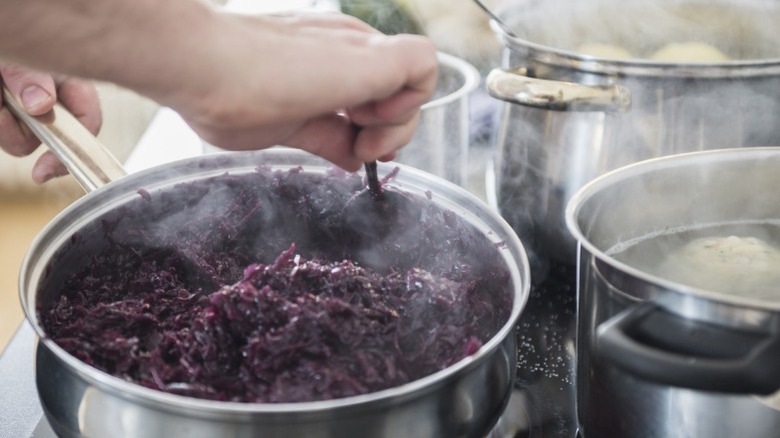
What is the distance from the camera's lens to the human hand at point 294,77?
0.89 m

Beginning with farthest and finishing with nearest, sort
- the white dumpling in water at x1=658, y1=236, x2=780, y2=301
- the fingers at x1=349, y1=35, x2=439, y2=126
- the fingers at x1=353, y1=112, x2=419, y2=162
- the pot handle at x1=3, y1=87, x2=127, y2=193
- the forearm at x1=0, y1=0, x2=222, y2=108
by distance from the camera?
the pot handle at x1=3, y1=87, x2=127, y2=193, the white dumpling in water at x1=658, y1=236, x2=780, y2=301, the fingers at x1=353, y1=112, x2=419, y2=162, the fingers at x1=349, y1=35, x2=439, y2=126, the forearm at x1=0, y1=0, x2=222, y2=108

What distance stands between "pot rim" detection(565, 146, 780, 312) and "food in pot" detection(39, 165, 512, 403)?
5.3 inches

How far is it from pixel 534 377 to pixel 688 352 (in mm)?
495

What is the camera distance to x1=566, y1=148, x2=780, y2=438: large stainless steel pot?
919mm

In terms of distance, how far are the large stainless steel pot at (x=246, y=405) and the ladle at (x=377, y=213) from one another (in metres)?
0.09

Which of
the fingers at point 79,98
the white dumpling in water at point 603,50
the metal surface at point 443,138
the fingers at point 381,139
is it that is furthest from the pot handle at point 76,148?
the white dumpling in water at point 603,50

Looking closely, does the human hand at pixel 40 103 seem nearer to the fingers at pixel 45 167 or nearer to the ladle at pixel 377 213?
the fingers at pixel 45 167

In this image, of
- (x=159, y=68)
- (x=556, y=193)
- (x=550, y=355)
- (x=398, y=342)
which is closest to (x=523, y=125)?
(x=556, y=193)

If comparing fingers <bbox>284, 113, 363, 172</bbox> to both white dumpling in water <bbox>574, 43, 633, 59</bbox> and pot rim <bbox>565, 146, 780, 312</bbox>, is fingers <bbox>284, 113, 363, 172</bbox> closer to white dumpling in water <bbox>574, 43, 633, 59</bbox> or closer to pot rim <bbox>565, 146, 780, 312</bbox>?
pot rim <bbox>565, 146, 780, 312</bbox>

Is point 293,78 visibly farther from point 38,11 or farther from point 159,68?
point 38,11

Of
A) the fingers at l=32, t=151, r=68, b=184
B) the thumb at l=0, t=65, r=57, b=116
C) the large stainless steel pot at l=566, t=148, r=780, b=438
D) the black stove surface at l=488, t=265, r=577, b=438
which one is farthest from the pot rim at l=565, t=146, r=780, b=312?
the fingers at l=32, t=151, r=68, b=184

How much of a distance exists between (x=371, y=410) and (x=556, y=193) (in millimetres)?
852

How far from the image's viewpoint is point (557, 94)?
1.43 m

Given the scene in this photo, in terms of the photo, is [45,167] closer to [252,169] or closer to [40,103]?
[40,103]
